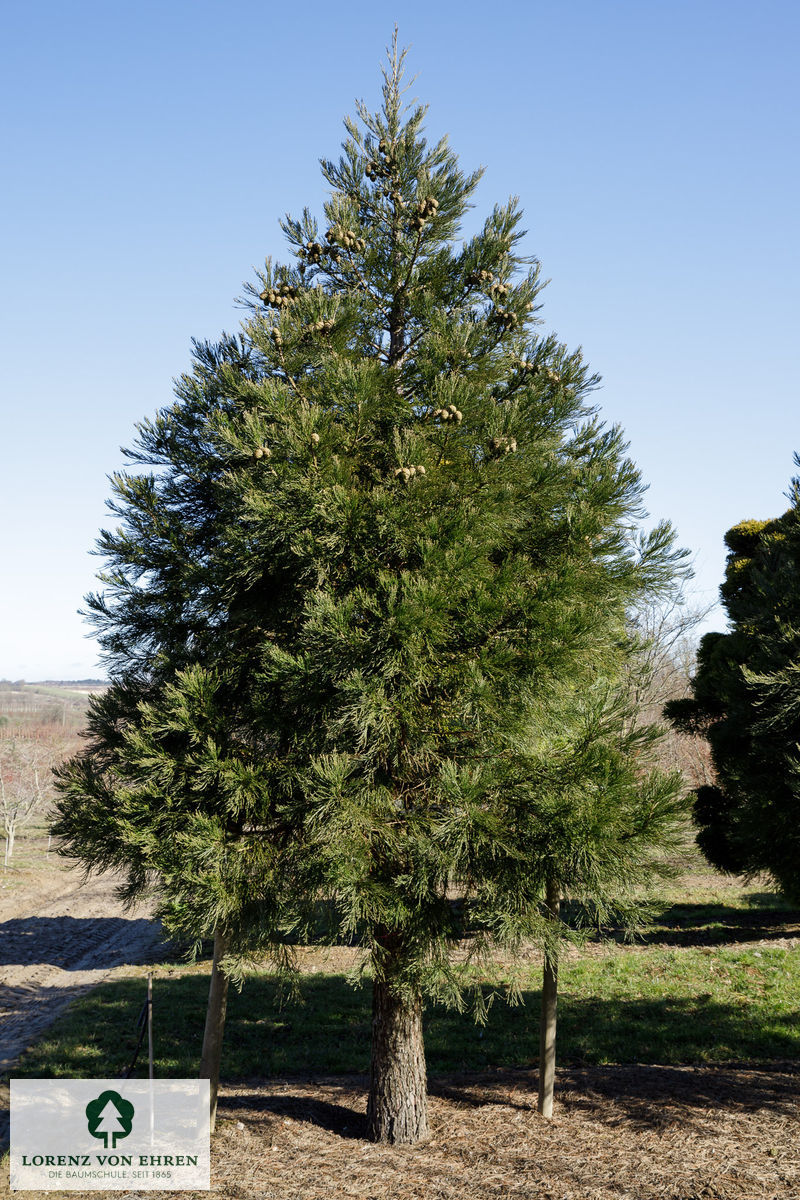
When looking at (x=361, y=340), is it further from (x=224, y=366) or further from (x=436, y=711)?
(x=436, y=711)

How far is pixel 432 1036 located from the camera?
31.0 feet

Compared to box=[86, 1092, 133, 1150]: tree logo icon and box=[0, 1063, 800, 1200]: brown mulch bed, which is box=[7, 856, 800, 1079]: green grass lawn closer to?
box=[0, 1063, 800, 1200]: brown mulch bed

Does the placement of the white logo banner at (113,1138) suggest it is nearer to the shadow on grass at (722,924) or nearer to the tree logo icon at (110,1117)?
the tree logo icon at (110,1117)

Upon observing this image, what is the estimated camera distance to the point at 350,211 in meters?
6.33

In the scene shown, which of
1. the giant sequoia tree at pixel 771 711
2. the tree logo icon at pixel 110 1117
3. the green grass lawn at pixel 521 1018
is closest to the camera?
the tree logo icon at pixel 110 1117

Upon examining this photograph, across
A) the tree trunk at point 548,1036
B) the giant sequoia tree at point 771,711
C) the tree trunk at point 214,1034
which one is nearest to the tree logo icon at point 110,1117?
the tree trunk at point 214,1034

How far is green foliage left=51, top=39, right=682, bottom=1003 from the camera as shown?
514 cm

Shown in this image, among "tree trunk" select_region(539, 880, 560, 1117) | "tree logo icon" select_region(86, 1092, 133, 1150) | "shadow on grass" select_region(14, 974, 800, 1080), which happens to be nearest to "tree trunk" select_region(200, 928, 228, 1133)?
"tree logo icon" select_region(86, 1092, 133, 1150)

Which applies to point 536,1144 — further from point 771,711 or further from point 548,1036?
point 771,711

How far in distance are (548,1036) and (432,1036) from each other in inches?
140

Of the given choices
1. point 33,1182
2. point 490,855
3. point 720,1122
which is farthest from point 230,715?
point 720,1122

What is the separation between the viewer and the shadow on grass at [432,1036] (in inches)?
336

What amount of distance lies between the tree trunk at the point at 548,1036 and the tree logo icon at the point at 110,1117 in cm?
332

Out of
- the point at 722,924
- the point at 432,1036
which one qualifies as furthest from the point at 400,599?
the point at 722,924
